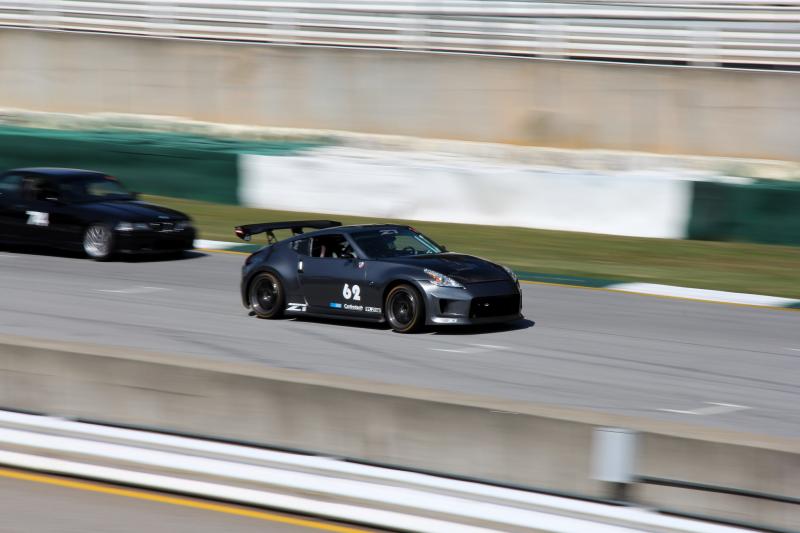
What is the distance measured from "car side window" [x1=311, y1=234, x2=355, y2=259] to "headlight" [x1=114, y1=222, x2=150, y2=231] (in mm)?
4900

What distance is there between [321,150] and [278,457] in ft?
60.5

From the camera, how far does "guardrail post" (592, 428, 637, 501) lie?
19.6 feet

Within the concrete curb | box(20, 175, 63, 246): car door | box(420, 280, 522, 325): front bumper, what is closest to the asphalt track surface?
box(420, 280, 522, 325): front bumper

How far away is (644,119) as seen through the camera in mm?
25297

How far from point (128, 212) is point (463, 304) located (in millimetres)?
7372

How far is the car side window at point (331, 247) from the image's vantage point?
13.9 meters

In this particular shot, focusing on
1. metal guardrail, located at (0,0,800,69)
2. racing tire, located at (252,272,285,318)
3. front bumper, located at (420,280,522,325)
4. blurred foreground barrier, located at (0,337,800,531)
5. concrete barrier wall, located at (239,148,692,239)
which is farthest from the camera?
metal guardrail, located at (0,0,800,69)

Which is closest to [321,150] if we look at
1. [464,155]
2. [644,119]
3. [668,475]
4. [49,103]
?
[464,155]

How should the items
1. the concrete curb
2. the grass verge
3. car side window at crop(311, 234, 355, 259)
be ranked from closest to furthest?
car side window at crop(311, 234, 355, 259) < the concrete curb < the grass verge

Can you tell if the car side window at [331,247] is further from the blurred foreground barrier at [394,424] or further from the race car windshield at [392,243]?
the blurred foreground barrier at [394,424]

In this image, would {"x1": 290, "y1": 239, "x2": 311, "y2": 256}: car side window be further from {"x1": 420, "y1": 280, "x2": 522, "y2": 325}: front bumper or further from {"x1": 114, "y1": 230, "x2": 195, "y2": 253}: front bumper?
{"x1": 114, "y1": 230, "x2": 195, "y2": 253}: front bumper

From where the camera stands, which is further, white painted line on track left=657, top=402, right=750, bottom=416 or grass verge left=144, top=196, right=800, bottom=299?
grass verge left=144, top=196, right=800, bottom=299

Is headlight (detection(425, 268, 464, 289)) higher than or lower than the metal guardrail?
lower

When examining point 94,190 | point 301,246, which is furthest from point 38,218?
point 301,246
